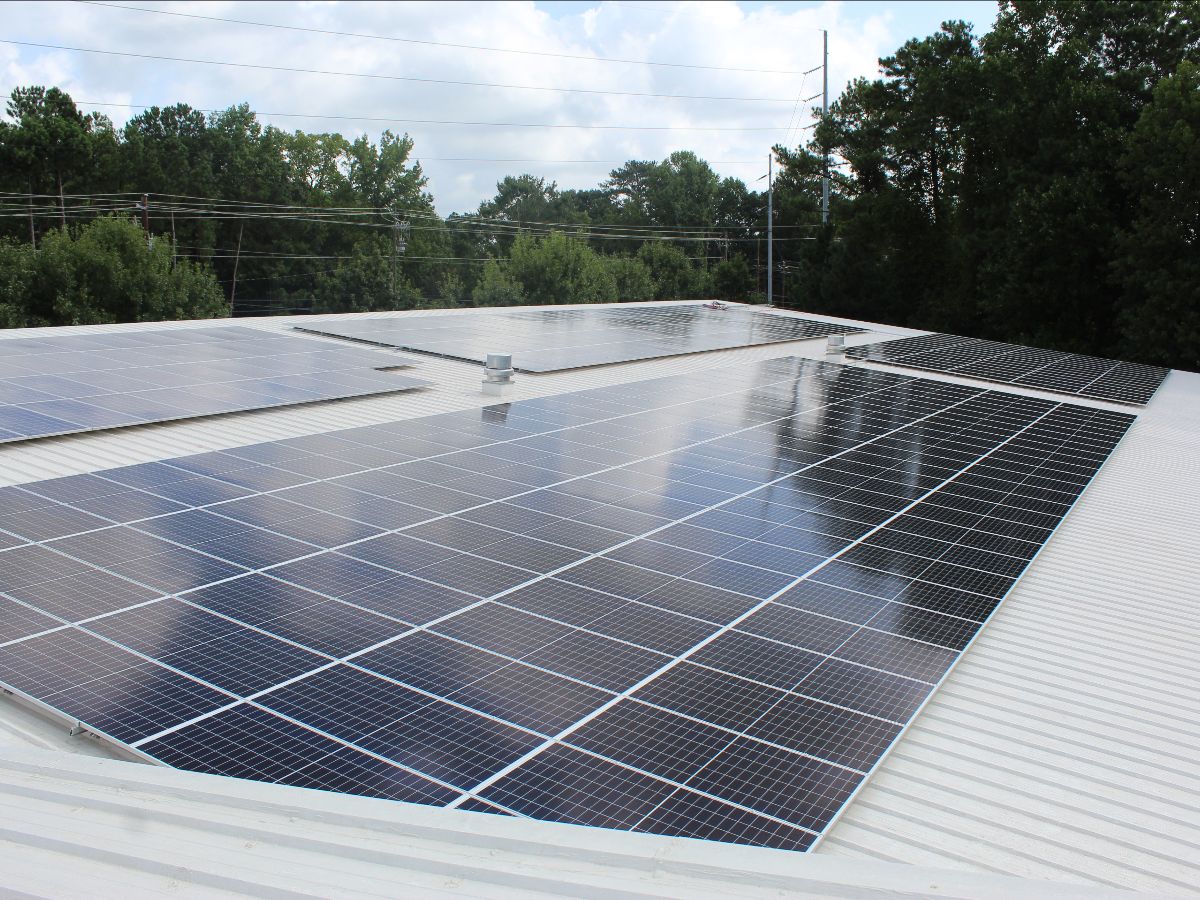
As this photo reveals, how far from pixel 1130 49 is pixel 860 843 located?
58.3 m

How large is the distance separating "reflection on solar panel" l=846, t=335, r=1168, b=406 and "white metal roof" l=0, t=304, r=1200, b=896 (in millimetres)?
11845

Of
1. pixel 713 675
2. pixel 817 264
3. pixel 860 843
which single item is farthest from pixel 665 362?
pixel 817 264

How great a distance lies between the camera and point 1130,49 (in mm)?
53250

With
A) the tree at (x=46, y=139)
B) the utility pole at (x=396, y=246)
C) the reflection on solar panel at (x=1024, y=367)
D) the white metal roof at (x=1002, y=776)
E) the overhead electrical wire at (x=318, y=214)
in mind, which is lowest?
the white metal roof at (x=1002, y=776)

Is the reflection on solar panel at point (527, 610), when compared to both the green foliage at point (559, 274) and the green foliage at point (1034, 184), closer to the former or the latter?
the green foliage at point (1034, 184)

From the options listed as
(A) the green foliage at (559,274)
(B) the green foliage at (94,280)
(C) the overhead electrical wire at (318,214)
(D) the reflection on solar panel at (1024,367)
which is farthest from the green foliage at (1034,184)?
(B) the green foliage at (94,280)

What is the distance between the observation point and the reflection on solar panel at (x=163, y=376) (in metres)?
15.5

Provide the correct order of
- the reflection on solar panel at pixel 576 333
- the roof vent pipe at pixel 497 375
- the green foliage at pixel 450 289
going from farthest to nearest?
the green foliage at pixel 450 289 < the reflection on solar panel at pixel 576 333 < the roof vent pipe at pixel 497 375

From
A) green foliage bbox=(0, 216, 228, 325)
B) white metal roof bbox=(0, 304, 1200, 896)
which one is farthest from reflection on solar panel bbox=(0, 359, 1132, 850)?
green foliage bbox=(0, 216, 228, 325)

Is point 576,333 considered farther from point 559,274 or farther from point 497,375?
point 559,274

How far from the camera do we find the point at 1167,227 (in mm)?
46375

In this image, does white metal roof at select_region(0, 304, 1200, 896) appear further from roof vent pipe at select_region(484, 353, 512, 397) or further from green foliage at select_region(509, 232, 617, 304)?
green foliage at select_region(509, 232, 617, 304)

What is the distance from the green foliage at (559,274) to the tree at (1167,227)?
40.6 m

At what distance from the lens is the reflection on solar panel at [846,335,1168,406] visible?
84.3 ft
